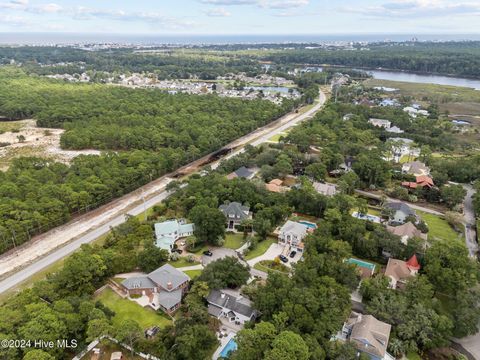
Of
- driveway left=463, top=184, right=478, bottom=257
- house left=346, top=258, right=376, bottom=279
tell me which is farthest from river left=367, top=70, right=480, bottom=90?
house left=346, top=258, right=376, bottom=279

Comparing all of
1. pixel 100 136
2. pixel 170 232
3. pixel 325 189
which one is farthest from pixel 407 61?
pixel 170 232

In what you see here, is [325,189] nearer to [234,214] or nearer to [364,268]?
[234,214]

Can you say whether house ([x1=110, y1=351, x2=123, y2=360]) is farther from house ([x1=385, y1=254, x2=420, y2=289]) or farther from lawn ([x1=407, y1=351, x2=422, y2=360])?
house ([x1=385, y1=254, x2=420, y2=289])

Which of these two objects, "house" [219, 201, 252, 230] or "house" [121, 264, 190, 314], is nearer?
"house" [121, 264, 190, 314]

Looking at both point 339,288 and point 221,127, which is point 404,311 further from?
point 221,127

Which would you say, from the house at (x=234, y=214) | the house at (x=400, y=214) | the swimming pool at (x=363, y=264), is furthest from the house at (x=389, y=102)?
the swimming pool at (x=363, y=264)

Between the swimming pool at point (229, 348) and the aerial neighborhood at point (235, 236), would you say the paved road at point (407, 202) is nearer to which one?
the aerial neighborhood at point (235, 236)
